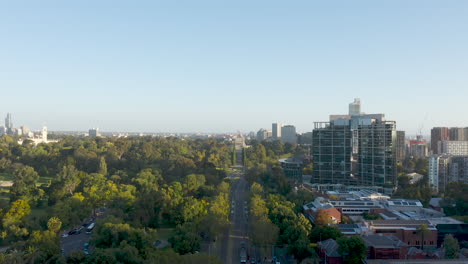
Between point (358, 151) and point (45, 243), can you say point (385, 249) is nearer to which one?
point (45, 243)

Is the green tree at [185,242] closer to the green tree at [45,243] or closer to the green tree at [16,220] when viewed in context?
the green tree at [45,243]

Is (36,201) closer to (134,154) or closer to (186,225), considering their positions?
(186,225)

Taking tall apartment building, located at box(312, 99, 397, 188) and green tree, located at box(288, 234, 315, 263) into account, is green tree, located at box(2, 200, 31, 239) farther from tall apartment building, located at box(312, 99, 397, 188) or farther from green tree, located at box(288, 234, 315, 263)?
tall apartment building, located at box(312, 99, 397, 188)

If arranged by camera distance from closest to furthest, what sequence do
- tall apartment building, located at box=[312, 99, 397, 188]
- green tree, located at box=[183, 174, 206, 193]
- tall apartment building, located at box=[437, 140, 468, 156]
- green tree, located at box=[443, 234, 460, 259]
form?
1. green tree, located at box=[443, 234, 460, 259]
2. green tree, located at box=[183, 174, 206, 193]
3. tall apartment building, located at box=[312, 99, 397, 188]
4. tall apartment building, located at box=[437, 140, 468, 156]

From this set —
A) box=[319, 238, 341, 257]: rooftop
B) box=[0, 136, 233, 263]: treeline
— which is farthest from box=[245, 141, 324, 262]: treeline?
box=[0, 136, 233, 263]: treeline

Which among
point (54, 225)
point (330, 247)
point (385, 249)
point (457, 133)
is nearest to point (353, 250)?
point (330, 247)

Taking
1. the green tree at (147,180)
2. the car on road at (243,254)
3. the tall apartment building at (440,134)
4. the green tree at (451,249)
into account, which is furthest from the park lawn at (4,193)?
the tall apartment building at (440,134)
